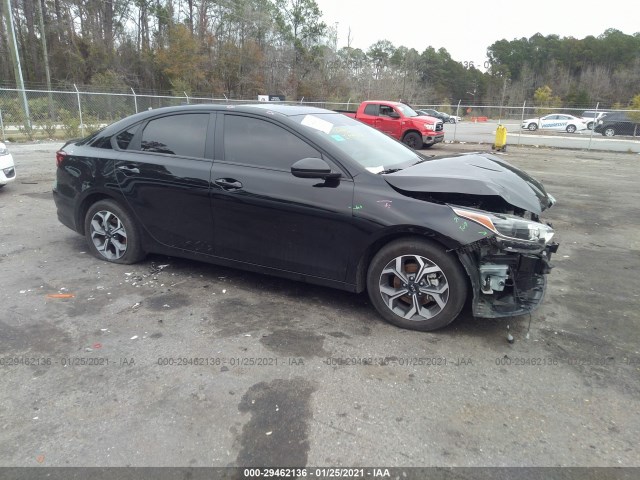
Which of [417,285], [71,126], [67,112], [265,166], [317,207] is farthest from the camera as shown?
[67,112]

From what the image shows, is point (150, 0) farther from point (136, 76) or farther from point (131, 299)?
point (131, 299)

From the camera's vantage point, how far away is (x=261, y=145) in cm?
403

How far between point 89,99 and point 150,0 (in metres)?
26.0

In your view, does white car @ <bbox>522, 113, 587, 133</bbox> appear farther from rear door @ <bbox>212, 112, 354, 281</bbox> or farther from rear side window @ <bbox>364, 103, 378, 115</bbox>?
rear door @ <bbox>212, 112, 354, 281</bbox>

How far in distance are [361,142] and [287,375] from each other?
2.27 meters

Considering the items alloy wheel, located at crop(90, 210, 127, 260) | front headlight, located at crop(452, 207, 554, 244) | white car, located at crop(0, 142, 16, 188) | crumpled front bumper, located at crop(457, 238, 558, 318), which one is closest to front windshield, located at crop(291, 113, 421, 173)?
front headlight, located at crop(452, 207, 554, 244)

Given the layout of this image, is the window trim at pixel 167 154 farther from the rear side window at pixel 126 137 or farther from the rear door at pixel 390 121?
the rear door at pixel 390 121

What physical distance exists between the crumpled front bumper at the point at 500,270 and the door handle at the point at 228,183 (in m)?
1.93

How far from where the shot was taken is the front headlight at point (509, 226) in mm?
3279

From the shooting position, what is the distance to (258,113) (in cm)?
410

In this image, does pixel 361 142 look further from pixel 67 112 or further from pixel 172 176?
pixel 67 112

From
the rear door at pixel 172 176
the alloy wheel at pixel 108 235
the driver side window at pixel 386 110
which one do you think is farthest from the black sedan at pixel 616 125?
the alloy wheel at pixel 108 235

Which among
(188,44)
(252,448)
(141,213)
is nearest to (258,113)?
(141,213)

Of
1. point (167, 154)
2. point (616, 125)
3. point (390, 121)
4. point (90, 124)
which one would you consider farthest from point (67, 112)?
point (616, 125)
